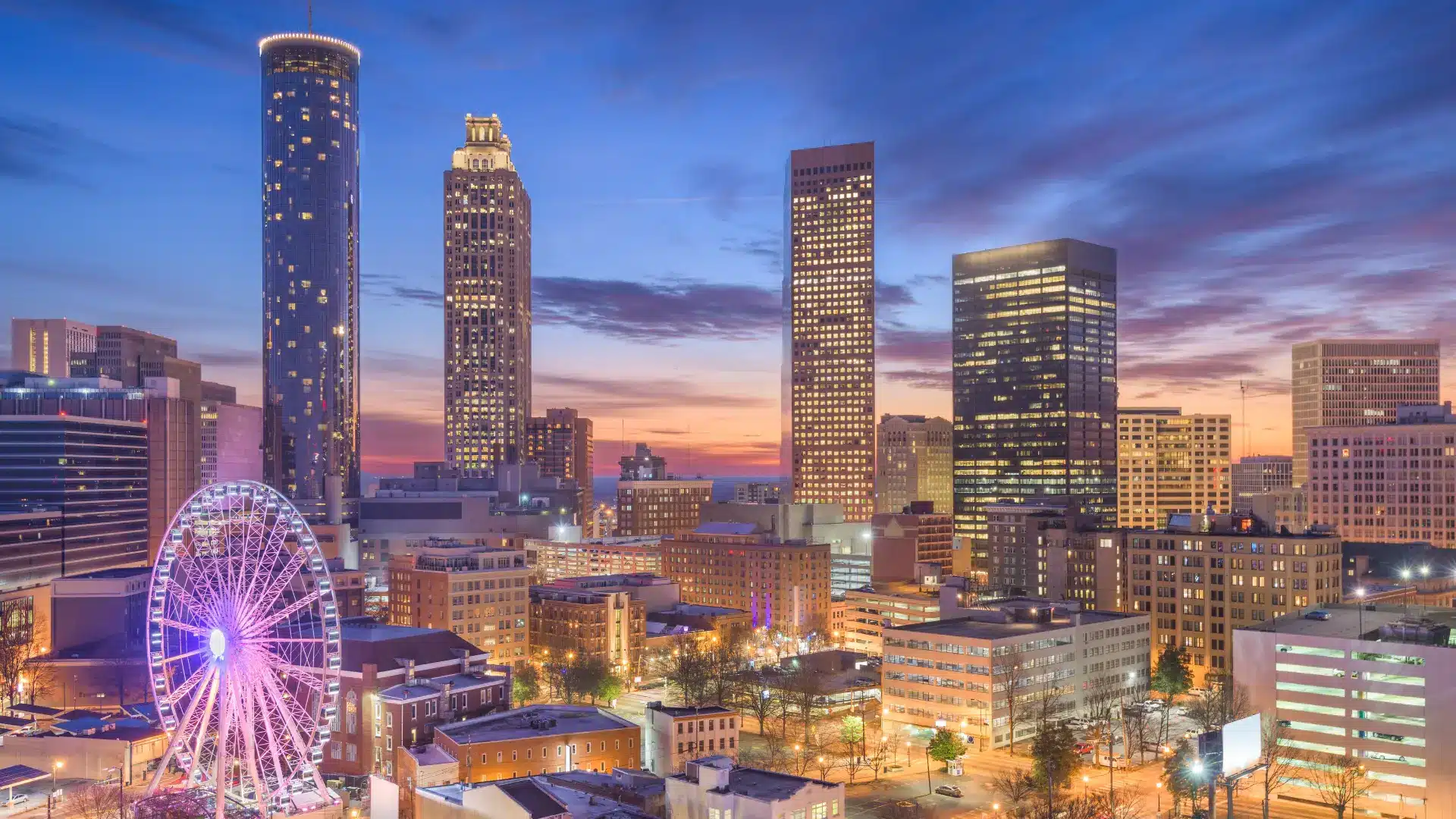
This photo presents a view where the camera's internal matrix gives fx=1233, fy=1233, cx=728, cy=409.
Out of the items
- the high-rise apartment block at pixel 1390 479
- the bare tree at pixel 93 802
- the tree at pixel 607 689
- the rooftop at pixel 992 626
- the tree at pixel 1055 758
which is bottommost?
the tree at pixel 607 689

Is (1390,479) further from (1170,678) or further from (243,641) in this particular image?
(243,641)

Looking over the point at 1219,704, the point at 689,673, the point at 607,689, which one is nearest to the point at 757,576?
the point at 689,673

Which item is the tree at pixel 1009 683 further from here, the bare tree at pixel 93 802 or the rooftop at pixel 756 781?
the bare tree at pixel 93 802

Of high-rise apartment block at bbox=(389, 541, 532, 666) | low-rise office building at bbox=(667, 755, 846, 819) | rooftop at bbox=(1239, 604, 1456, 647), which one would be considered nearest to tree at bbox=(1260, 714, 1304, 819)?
rooftop at bbox=(1239, 604, 1456, 647)

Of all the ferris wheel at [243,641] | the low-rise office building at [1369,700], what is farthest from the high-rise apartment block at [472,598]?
the low-rise office building at [1369,700]

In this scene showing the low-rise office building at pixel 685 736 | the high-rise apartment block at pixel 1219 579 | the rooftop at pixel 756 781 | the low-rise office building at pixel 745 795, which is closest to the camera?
the low-rise office building at pixel 745 795

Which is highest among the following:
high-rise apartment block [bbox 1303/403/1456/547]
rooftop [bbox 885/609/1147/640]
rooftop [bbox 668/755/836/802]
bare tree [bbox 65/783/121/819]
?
high-rise apartment block [bbox 1303/403/1456/547]

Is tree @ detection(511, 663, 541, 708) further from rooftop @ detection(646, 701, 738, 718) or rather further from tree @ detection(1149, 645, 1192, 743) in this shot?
tree @ detection(1149, 645, 1192, 743)
